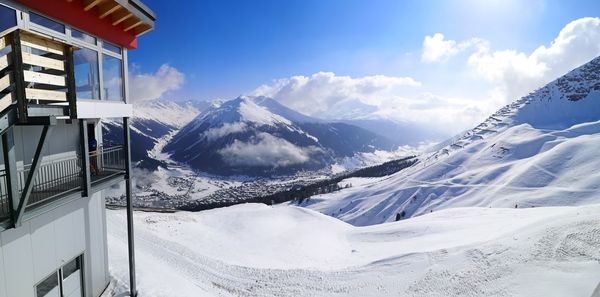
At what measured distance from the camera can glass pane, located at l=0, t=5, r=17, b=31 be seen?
6.81 metres

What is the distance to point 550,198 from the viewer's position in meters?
97.8

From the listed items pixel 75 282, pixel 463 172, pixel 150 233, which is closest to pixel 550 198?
pixel 463 172

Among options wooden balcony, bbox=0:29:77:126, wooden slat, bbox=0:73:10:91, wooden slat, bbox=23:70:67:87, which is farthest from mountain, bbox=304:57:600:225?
wooden slat, bbox=0:73:10:91

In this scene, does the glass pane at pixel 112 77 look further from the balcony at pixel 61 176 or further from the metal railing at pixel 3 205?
the metal railing at pixel 3 205

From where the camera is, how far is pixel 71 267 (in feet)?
33.5

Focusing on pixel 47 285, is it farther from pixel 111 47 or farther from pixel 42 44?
pixel 111 47

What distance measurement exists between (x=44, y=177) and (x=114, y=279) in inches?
267

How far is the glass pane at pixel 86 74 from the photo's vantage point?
923 centimetres

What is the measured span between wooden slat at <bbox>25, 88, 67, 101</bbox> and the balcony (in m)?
1.73

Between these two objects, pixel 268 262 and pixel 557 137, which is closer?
pixel 268 262

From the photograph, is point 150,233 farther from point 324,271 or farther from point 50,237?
point 50,237

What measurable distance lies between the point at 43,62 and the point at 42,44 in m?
0.41

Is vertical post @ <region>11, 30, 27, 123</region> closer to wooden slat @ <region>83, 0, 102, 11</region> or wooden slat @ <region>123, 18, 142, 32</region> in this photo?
wooden slat @ <region>83, 0, 102, 11</region>

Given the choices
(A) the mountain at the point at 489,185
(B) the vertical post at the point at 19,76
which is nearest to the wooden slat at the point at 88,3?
(B) the vertical post at the point at 19,76
